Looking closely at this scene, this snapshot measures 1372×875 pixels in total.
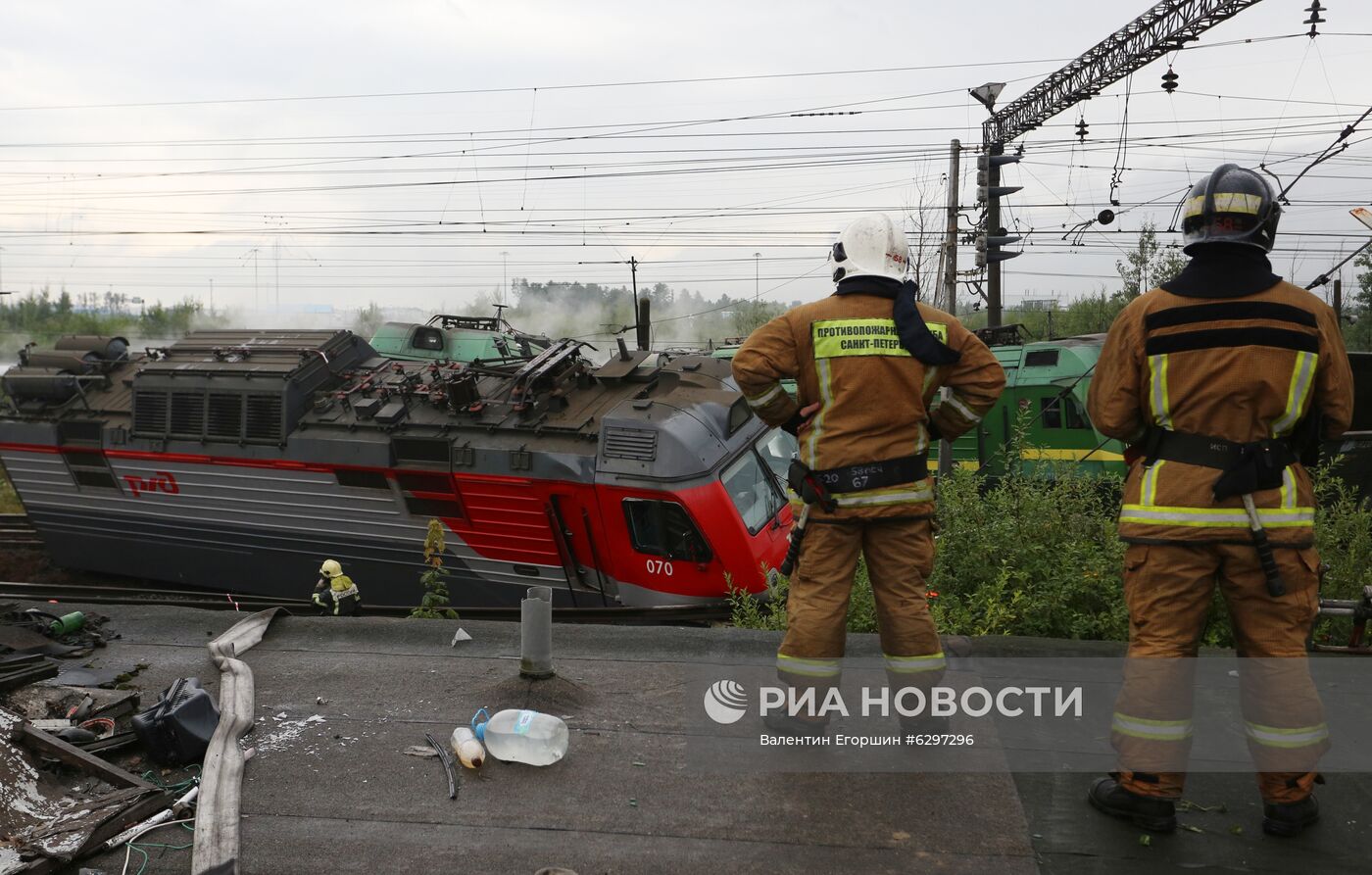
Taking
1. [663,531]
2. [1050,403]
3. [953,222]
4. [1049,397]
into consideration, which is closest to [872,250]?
[663,531]

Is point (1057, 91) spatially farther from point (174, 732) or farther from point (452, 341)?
point (174, 732)

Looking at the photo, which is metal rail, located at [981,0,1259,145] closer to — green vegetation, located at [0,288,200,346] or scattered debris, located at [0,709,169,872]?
scattered debris, located at [0,709,169,872]

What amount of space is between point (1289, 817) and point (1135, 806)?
16.3 inches

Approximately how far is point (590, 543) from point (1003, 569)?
480cm

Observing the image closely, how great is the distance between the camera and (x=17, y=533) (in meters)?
15.6

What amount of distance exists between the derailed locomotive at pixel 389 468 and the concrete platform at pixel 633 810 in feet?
15.1

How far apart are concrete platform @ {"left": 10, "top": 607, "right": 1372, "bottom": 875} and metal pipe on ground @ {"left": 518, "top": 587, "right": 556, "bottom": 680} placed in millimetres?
74

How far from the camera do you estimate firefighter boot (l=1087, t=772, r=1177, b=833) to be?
122 inches

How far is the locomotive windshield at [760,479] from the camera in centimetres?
921

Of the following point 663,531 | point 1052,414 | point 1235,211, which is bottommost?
point 663,531

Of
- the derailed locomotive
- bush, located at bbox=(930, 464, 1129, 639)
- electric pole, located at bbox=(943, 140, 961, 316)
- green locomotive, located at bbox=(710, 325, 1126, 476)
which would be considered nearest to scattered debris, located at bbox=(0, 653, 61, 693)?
bush, located at bbox=(930, 464, 1129, 639)

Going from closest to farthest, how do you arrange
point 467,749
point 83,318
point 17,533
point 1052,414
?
1. point 467,749
2. point 1052,414
3. point 17,533
4. point 83,318

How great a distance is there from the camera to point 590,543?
9430 millimetres

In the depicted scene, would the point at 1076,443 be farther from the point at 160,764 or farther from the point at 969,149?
the point at 160,764
